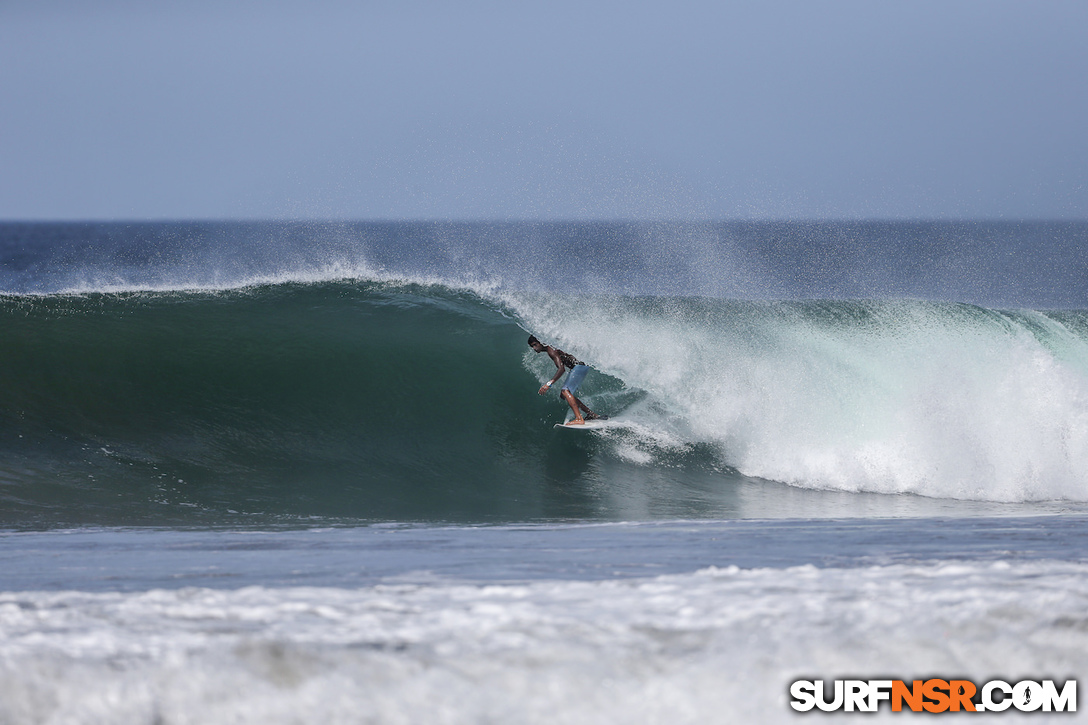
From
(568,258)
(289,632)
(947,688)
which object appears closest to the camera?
(947,688)

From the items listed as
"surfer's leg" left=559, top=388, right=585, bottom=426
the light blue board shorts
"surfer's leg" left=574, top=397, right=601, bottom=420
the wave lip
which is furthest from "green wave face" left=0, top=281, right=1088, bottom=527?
the light blue board shorts

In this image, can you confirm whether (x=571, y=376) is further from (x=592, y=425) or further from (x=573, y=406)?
(x=592, y=425)

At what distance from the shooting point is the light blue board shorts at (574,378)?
856cm

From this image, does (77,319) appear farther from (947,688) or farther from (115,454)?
(947,688)

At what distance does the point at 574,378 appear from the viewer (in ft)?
28.3

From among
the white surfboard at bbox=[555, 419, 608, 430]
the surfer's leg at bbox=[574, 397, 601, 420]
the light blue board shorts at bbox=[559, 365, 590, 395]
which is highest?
the light blue board shorts at bbox=[559, 365, 590, 395]

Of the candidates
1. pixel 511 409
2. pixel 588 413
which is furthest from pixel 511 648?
pixel 511 409

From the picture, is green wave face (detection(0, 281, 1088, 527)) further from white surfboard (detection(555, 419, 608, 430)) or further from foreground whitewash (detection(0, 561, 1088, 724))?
foreground whitewash (detection(0, 561, 1088, 724))

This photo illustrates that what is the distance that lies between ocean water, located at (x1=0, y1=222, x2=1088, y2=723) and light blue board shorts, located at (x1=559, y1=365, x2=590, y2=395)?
0.45 meters

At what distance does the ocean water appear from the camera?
82.7 inches

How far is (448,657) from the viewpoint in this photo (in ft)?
7.04

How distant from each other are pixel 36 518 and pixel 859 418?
22.6 ft

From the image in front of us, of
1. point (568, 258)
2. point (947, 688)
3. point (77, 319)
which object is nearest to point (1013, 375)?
point (947, 688)

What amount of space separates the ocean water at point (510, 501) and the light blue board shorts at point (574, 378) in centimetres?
45
